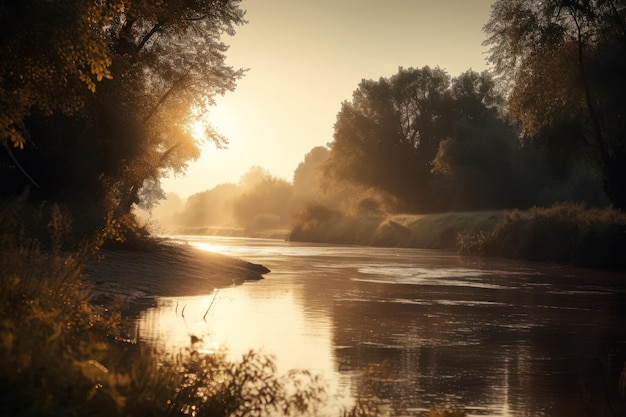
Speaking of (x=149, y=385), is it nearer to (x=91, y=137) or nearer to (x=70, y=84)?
(x=70, y=84)

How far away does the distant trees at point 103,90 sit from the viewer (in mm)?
11562

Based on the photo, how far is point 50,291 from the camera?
408 inches

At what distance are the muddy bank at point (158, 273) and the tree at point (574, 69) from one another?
57.6 feet

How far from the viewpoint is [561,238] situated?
145 feet

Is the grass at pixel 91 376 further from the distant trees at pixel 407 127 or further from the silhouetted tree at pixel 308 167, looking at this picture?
the silhouetted tree at pixel 308 167

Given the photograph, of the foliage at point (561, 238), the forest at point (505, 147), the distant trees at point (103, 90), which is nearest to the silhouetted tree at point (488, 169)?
the forest at point (505, 147)

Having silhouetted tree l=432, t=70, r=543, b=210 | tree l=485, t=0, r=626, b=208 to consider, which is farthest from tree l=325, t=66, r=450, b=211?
tree l=485, t=0, r=626, b=208

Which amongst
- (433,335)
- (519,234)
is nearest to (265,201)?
(519,234)

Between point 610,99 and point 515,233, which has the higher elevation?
point 610,99

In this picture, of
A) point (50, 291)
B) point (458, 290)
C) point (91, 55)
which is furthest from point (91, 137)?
point (50, 291)

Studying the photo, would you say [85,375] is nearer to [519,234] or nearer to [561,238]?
[561,238]

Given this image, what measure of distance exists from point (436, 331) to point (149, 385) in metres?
10.6

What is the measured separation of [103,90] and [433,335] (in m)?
13.4

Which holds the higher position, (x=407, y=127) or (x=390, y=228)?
(x=407, y=127)
